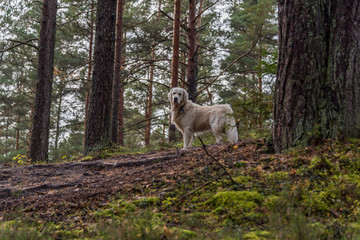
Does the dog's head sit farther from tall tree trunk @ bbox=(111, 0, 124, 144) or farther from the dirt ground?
tall tree trunk @ bbox=(111, 0, 124, 144)

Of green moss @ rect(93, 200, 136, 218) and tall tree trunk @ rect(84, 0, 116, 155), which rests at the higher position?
tall tree trunk @ rect(84, 0, 116, 155)

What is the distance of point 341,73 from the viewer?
369cm

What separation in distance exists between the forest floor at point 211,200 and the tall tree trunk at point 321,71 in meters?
0.29

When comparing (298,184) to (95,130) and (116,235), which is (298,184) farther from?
(95,130)

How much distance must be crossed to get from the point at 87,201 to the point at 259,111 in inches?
120

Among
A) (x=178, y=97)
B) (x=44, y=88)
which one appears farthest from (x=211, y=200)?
(x=44, y=88)

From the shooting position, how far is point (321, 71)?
377 cm

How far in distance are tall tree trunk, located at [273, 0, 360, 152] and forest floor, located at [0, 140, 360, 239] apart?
0.29m

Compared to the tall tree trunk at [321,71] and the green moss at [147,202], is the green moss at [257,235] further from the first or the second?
the tall tree trunk at [321,71]

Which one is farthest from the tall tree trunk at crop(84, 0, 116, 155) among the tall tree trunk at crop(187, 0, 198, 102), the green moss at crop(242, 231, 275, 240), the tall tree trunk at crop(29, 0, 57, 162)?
the green moss at crop(242, 231, 275, 240)

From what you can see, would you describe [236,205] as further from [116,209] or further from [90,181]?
[90,181]

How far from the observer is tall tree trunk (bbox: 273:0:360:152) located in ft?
12.0

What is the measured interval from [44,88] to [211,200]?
392 inches

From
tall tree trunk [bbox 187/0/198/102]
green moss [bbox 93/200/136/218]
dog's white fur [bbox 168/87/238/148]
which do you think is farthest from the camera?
tall tree trunk [bbox 187/0/198/102]
